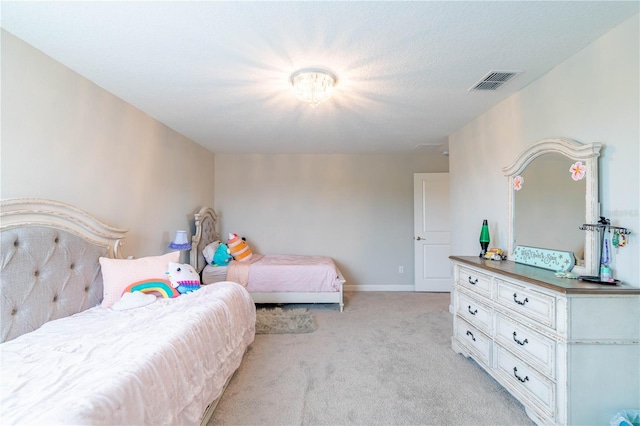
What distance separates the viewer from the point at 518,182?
232 cm

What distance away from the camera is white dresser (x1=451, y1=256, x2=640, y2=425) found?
1.42 metres

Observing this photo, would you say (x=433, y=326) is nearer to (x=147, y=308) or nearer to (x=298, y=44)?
(x=147, y=308)

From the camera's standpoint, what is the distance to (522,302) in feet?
5.71

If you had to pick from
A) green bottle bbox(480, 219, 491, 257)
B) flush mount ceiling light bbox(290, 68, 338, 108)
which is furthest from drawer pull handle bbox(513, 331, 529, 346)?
flush mount ceiling light bbox(290, 68, 338, 108)

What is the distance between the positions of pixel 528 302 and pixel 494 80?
1.68m

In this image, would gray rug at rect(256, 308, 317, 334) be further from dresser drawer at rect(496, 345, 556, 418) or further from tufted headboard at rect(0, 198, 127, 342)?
dresser drawer at rect(496, 345, 556, 418)

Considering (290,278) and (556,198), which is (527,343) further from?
(290,278)

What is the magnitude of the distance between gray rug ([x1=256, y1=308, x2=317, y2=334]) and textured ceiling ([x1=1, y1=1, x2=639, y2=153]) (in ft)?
7.60

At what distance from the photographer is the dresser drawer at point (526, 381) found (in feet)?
4.99

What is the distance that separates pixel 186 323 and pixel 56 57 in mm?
1970

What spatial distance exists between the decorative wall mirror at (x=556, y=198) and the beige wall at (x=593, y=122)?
7 centimetres

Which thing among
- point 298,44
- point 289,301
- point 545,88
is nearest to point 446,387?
point 289,301

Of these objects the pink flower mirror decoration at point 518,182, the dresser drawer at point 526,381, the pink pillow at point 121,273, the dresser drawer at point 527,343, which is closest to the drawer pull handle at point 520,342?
the dresser drawer at point 527,343

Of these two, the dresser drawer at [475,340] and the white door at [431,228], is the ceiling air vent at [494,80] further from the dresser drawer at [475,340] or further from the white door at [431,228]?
the white door at [431,228]
